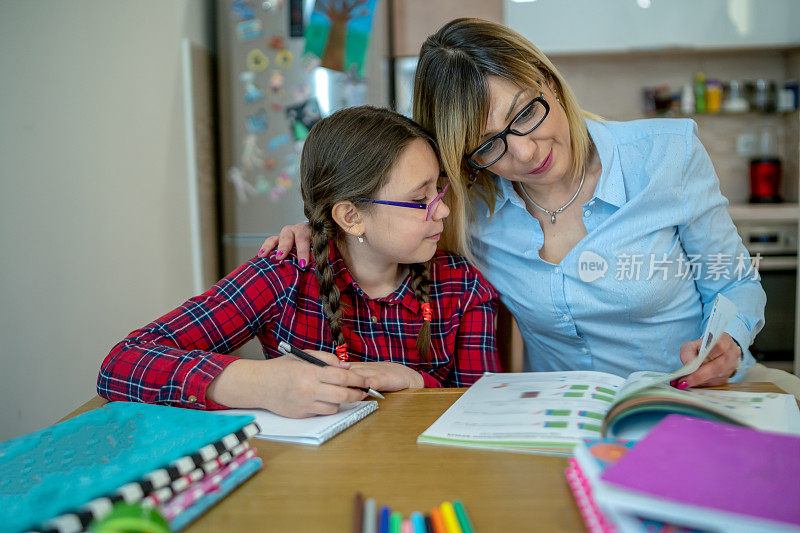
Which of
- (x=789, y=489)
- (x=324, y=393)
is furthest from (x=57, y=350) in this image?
(x=789, y=489)

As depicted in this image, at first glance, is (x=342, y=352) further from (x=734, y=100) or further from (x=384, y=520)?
(x=734, y=100)

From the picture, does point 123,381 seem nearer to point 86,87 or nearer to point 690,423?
point 690,423

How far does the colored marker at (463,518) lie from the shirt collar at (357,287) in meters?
0.68

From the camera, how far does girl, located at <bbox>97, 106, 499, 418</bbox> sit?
3.88ft

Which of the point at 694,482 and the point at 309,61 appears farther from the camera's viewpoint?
the point at 309,61

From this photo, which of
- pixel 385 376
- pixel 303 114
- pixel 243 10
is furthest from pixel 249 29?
pixel 385 376

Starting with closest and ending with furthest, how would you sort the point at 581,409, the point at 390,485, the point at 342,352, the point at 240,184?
the point at 390,485 < the point at 581,409 < the point at 342,352 < the point at 240,184

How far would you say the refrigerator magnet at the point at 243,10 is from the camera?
2.88 meters

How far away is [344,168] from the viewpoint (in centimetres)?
124

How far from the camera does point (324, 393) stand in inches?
34.3

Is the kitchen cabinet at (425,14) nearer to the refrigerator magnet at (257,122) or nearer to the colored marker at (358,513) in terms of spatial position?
the refrigerator magnet at (257,122)

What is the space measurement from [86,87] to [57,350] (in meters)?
Answer: 0.98

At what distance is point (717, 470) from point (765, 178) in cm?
306

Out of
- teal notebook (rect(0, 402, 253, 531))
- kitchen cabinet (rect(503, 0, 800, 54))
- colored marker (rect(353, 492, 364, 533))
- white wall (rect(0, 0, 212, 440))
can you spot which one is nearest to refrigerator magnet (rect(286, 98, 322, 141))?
white wall (rect(0, 0, 212, 440))
